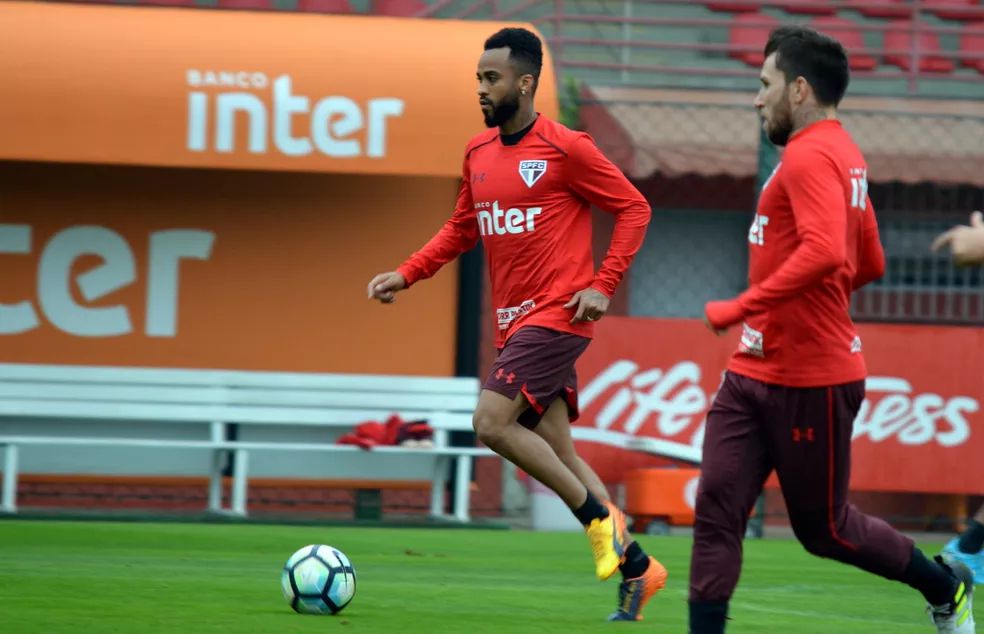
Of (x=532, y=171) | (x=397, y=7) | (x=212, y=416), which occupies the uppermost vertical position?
(x=397, y=7)

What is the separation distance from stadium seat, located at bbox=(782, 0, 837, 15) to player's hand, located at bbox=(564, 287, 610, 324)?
893 cm

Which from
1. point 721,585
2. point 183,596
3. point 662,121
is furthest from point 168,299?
point 721,585

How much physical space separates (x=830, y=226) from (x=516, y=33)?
2.57m

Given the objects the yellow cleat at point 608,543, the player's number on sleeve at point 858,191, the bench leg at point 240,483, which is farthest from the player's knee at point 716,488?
the bench leg at point 240,483

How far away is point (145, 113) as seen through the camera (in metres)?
12.1

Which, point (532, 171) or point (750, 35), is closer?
point (532, 171)

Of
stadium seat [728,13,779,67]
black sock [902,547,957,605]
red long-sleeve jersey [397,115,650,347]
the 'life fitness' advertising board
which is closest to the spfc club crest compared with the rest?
red long-sleeve jersey [397,115,650,347]

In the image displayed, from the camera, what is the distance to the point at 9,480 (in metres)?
11.7

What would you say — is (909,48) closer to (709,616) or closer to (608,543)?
(608,543)

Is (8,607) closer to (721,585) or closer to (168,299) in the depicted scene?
(721,585)

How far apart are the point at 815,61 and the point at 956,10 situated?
1182 cm

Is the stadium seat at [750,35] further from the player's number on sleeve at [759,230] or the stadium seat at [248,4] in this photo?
the player's number on sleeve at [759,230]

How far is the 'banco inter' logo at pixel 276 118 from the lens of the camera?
1216 cm

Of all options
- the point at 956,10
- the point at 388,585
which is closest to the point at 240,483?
the point at 388,585
